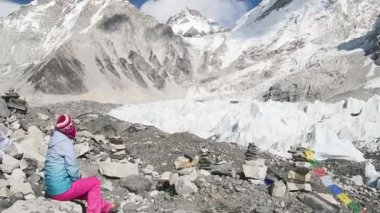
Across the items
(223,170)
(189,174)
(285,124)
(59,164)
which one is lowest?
(285,124)

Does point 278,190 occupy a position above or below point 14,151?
below

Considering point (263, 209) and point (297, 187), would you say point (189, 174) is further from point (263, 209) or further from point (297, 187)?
point (297, 187)

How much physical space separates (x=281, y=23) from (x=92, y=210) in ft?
538

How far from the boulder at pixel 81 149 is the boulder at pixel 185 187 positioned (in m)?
3.81

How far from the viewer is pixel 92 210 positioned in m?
8.67

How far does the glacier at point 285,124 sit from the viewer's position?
34.0 metres

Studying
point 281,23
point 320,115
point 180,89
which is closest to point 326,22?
point 281,23

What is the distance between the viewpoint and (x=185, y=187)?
1241cm

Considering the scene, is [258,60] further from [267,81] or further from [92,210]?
[92,210]

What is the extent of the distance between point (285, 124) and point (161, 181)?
34.2 meters

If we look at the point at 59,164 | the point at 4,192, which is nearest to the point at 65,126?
the point at 59,164

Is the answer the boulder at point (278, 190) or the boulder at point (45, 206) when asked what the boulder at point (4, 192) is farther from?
the boulder at point (278, 190)

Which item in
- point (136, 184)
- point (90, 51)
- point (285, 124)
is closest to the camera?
point (136, 184)

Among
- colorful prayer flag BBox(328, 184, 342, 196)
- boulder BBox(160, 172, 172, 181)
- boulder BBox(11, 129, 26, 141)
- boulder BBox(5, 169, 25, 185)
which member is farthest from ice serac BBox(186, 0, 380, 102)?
boulder BBox(5, 169, 25, 185)
